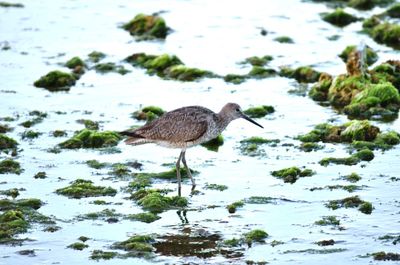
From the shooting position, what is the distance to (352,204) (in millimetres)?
14945

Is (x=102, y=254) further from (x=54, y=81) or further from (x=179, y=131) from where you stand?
(x=54, y=81)

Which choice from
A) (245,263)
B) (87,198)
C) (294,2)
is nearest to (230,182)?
(87,198)

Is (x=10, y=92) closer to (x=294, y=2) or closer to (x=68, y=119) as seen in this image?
(x=68, y=119)

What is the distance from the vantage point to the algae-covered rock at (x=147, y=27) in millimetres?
25172

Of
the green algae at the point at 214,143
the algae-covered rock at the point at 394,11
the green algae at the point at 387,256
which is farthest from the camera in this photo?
the algae-covered rock at the point at 394,11

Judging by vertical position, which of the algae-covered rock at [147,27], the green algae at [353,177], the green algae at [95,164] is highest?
the algae-covered rock at [147,27]

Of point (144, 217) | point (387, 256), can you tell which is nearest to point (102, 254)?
point (144, 217)

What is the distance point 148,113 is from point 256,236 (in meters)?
5.78

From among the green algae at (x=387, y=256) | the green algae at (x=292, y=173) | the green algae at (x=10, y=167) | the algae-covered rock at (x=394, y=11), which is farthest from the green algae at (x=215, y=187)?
the algae-covered rock at (x=394, y=11)

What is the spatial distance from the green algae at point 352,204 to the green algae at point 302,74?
6.76 metres

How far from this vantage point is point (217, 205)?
1523 cm

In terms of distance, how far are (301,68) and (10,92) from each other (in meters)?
5.80

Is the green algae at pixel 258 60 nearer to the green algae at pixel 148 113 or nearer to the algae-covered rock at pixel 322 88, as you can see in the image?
the algae-covered rock at pixel 322 88

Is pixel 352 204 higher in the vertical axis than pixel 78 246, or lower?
higher
